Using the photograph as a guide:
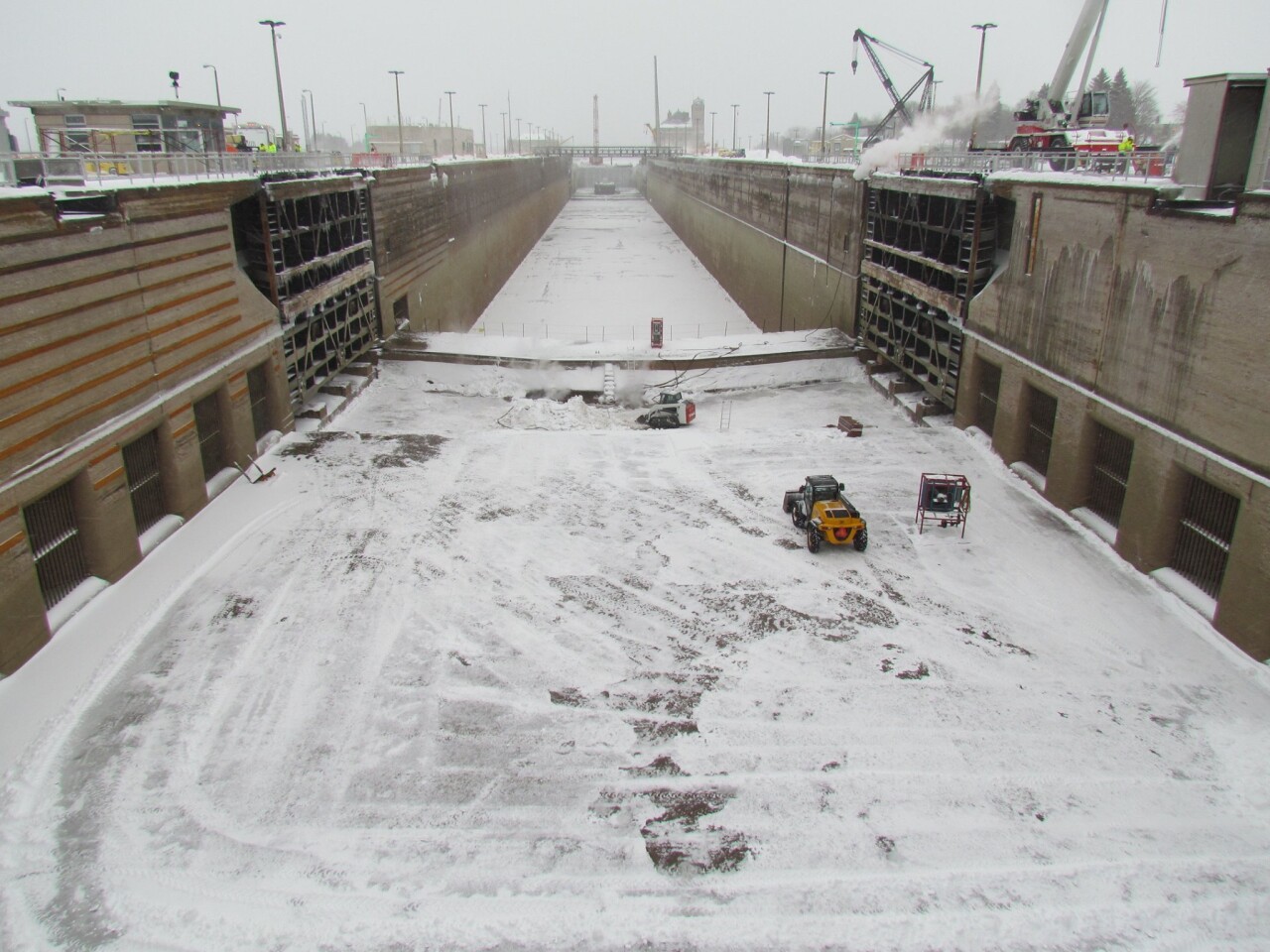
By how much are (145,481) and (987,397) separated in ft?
62.2

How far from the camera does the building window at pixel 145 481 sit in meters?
14.1

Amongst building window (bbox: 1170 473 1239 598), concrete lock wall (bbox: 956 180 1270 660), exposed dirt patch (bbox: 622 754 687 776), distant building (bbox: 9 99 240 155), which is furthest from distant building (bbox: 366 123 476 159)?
exposed dirt patch (bbox: 622 754 687 776)

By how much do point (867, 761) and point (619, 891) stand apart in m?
3.51

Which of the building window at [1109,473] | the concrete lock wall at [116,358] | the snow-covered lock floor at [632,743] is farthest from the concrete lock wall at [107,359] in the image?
the building window at [1109,473]

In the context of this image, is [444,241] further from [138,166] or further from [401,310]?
[138,166]

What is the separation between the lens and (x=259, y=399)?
64.6 feet

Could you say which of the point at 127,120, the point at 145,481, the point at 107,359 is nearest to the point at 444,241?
the point at 127,120

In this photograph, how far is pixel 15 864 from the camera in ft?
26.9

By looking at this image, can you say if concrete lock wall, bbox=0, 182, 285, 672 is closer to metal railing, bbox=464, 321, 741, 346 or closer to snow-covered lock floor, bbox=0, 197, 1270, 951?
snow-covered lock floor, bbox=0, 197, 1270, 951

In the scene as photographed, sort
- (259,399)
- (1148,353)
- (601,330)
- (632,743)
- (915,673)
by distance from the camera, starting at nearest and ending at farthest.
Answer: (632,743), (915,673), (1148,353), (259,399), (601,330)

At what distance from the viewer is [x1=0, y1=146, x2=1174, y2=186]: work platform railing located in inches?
546

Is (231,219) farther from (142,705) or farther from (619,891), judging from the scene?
(619,891)

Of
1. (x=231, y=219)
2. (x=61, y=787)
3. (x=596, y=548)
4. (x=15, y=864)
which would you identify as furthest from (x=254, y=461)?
(x=15, y=864)

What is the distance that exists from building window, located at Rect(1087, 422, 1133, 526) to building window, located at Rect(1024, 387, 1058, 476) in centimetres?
149
